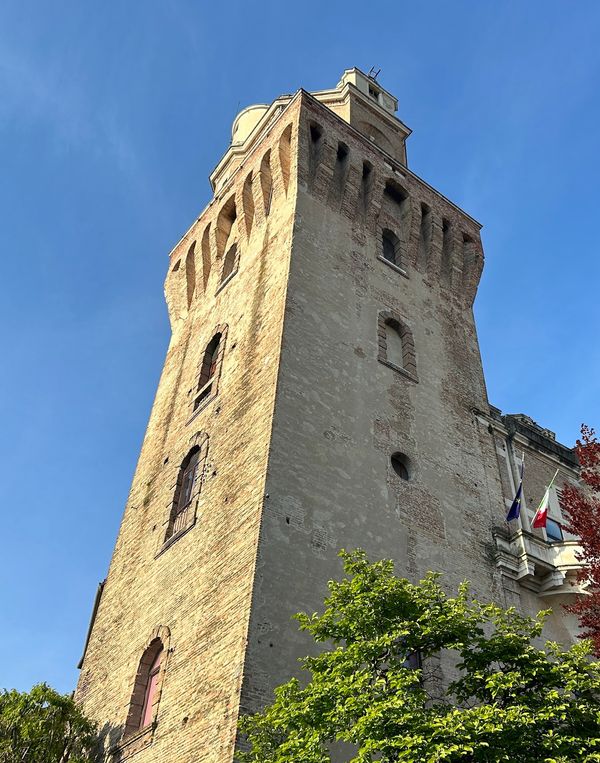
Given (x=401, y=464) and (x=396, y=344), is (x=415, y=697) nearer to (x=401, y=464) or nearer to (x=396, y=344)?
(x=401, y=464)

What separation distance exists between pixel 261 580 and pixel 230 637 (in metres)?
1.00

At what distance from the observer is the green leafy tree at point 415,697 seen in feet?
31.6

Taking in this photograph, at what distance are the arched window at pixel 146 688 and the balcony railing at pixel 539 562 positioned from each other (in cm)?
725

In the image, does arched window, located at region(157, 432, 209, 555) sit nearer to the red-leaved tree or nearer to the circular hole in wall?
the circular hole in wall

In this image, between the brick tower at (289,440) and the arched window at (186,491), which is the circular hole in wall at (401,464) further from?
the arched window at (186,491)

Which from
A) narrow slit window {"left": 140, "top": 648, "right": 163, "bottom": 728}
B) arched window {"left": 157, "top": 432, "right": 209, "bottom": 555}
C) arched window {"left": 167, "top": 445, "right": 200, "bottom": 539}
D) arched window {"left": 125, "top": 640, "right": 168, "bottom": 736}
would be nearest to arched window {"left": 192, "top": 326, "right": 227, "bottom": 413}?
arched window {"left": 157, "top": 432, "right": 209, "bottom": 555}

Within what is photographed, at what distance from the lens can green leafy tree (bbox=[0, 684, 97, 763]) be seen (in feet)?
49.0

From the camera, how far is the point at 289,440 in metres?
16.0

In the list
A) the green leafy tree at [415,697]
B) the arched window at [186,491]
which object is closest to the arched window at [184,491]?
the arched window at [186,491]

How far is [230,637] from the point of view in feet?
44.3

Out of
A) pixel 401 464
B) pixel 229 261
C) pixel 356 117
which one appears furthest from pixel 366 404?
pixel 356 117

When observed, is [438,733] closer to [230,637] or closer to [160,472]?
[230,637]

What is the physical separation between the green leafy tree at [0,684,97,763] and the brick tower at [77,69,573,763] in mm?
558

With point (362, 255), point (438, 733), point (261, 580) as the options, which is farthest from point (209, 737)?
point (362, 255)
